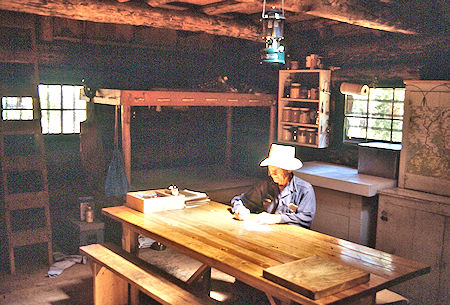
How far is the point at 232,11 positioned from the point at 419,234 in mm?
3698

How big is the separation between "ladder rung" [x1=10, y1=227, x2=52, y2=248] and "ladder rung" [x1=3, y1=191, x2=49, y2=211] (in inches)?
13.9

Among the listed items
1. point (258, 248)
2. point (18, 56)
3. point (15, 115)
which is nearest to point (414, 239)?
point (258, 248)

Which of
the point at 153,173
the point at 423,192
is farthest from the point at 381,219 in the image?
the point at 153,173

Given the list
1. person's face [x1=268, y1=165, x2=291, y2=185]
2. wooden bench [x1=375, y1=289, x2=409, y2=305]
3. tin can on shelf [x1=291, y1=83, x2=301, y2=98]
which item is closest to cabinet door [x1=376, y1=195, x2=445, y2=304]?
wooden bench [x1=375, y1=289, x2=409, y2=305]

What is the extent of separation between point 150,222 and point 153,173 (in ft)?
13.5

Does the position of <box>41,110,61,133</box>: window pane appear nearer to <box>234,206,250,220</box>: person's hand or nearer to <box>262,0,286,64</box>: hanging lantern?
<box>234,206,250,220</box>: person's hand

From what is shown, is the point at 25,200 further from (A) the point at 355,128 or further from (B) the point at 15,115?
(A) the point at 355,128

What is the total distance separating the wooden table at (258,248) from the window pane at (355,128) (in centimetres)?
336

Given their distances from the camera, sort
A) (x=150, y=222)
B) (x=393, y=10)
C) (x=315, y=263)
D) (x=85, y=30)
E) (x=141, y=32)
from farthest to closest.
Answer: (x=141, y=32)
(x=85, y=30)
(x=393, y=10)
(x=150, y=222)
(x=315, y=263)

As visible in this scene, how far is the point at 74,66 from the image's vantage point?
8.01 m

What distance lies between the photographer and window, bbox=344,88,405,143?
709 centimetres

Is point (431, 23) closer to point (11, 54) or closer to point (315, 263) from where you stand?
point (315, 263)

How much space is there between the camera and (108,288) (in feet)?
16.8

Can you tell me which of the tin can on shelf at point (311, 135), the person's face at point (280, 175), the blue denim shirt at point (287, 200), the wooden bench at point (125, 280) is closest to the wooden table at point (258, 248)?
the blue denim shirt at point (287, 200)
